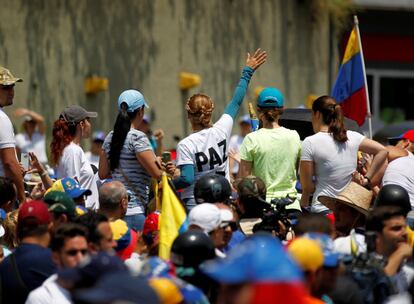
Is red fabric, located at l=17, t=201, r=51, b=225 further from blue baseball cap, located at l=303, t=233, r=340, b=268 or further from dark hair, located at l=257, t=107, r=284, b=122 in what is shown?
dark hair, located at l=257, t=107, r=284, b=122

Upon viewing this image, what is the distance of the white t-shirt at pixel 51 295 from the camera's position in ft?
20.8

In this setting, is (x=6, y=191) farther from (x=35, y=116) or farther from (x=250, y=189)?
(x=35, y=116)

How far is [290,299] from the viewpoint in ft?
14.0

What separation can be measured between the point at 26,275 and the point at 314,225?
182cm

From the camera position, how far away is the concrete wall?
17703 millimetres

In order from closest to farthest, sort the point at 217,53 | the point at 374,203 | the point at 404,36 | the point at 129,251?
1. the point at 129,251
2. the point at 374,203
3. the point at 217,53
4. the point at 404,36

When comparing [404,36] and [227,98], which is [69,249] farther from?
[404,36]

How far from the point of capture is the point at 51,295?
636cm

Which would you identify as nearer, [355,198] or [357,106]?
[355,198]

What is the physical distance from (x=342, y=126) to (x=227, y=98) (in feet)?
36.9

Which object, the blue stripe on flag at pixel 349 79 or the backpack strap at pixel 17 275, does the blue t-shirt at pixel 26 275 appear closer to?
the backpack strap at pixel 17 275

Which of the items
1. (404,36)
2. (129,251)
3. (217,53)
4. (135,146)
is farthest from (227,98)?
(129,251)

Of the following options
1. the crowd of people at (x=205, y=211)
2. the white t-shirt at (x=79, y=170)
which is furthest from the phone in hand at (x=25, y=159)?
the white t-shirt at (x=79, y=170)

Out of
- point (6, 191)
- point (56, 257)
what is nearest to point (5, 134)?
point (6, 191)
